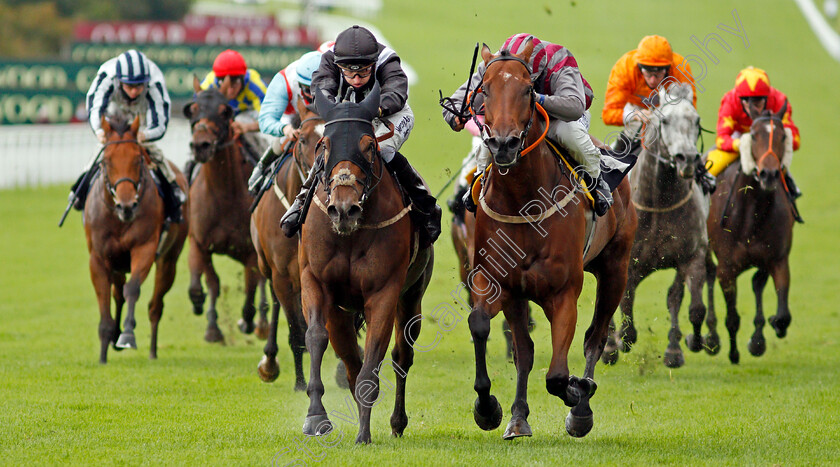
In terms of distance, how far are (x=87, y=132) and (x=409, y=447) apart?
22.9 m

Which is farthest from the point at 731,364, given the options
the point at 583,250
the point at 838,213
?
the point at 838,213

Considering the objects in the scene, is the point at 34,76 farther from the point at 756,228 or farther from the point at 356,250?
the point at 356,250

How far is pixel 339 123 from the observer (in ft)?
19.7

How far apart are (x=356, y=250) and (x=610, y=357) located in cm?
388

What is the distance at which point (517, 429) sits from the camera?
20.8 ft

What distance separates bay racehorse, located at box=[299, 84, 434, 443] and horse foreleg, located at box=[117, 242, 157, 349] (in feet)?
12.8

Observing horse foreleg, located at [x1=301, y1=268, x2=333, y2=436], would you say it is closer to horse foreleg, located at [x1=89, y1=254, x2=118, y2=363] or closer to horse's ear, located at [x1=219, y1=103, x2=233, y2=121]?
horse's ear, located at [x1=219, y1=103, x2=233, y2=121]

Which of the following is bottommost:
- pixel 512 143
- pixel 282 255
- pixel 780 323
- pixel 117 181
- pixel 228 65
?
pixel 780 323

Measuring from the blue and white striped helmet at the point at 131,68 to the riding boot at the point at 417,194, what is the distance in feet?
14.0

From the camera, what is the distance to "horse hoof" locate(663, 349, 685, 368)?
9.63 meters

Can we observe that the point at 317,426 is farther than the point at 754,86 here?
No

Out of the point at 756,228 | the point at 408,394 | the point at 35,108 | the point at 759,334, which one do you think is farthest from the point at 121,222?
the point at 35,108

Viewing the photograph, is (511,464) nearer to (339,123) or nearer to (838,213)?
(339,123)

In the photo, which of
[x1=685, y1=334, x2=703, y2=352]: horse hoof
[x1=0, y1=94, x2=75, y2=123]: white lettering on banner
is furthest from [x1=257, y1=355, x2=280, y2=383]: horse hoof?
[x1=0, y1=94, x2=75, y2=123]: white lettering on banner
